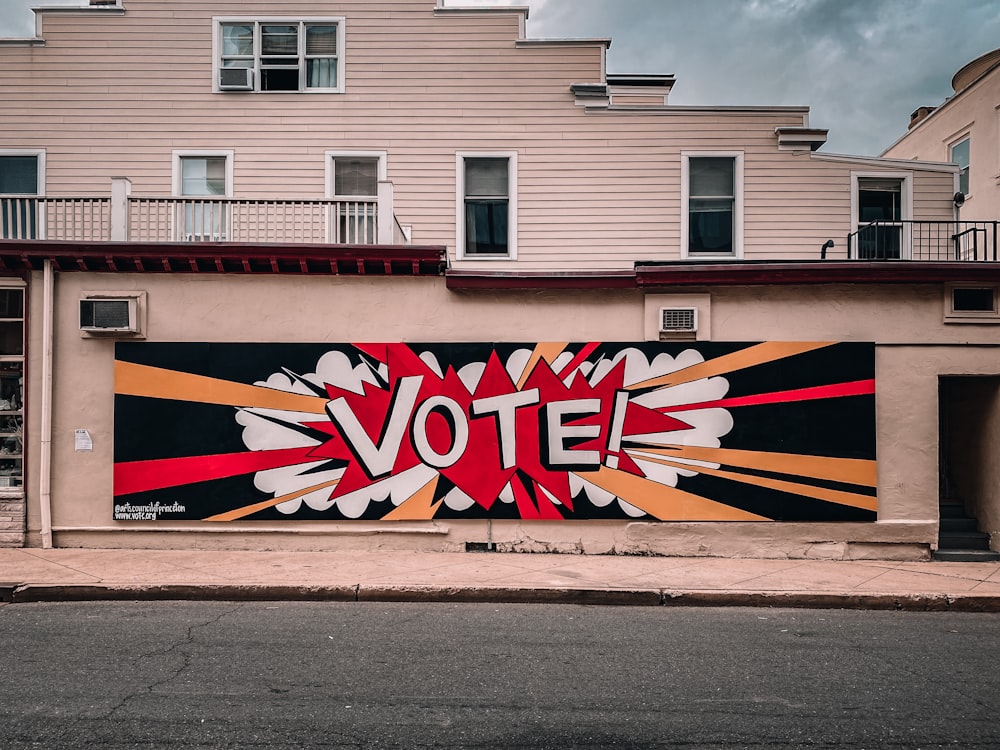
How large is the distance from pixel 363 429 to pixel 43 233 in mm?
5563

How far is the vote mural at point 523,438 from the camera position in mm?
10672

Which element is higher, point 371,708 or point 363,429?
point 363,429

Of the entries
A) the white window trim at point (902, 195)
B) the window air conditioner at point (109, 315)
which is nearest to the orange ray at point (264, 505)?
the window air conditioner at point (109, 315)

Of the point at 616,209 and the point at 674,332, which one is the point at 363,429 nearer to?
the point at 674,332

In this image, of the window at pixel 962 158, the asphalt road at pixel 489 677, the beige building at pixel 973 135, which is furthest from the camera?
the window at pixel 962 158

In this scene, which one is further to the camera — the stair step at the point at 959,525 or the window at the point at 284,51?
the window at the point at 284,51

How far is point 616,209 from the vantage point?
14664mm

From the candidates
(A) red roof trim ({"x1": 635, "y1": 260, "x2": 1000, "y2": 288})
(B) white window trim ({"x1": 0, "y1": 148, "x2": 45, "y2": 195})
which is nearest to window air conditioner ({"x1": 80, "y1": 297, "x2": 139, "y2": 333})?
(B) white window trim ({"x1": 0, "y1": 148, "x2": 45, "y2": 195})

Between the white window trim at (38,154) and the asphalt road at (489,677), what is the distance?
9.51 metres

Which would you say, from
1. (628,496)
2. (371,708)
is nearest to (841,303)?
(628,496)

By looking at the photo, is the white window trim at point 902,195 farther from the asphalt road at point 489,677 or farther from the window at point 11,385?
the window at point 11,385

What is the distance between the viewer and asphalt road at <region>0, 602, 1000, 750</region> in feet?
16.0

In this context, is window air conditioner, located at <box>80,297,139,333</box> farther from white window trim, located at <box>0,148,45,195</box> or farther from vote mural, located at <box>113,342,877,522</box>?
white window trim, located at <box>0,148,45,195</box>

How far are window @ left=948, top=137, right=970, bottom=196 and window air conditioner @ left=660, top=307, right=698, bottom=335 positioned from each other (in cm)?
1102
